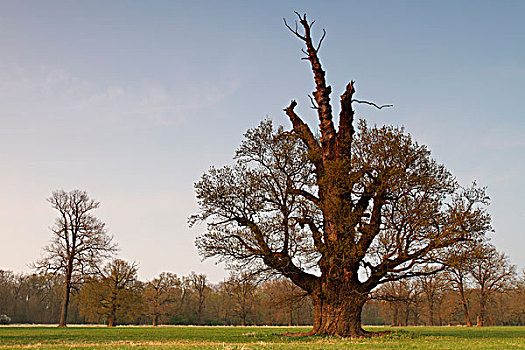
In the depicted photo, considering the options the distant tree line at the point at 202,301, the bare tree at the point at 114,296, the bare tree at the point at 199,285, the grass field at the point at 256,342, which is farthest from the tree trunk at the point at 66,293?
the bare tree at the point at 199,285

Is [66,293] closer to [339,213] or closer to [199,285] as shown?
[339,213]

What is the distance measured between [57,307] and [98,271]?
52648 millimetres

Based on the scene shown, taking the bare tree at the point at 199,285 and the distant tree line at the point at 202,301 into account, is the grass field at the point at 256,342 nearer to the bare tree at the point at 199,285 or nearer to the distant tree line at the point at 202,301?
the distant tree line at the point at 202,301

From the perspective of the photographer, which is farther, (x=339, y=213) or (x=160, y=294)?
(x=160, y=294)

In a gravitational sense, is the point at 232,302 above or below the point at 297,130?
below

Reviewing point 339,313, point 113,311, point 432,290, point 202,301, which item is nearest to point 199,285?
point 202,301

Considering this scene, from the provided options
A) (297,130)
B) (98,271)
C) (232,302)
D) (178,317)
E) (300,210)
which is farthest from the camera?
(232,302)

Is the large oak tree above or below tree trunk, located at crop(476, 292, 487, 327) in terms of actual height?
above

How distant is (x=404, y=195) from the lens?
955 inches

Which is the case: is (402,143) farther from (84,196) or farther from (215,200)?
(84,196)

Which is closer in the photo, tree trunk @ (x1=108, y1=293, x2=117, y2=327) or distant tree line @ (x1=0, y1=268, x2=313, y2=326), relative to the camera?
tree trunk @ (x1=108, y1=293, x2=117, y2=327)

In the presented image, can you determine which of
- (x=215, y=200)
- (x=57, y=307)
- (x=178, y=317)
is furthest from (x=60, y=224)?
(x=57, y=307)

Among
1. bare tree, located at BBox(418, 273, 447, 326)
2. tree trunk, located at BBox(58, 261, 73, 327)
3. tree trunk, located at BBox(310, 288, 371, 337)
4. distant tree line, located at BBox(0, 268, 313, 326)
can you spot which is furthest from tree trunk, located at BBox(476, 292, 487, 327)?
tree trunk, located at BBox(58, 261, 73, 327)

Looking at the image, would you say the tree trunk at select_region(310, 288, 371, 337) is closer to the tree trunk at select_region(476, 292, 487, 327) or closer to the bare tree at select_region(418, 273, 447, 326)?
the bare tree at select_region(418, 273, 447, 326)
